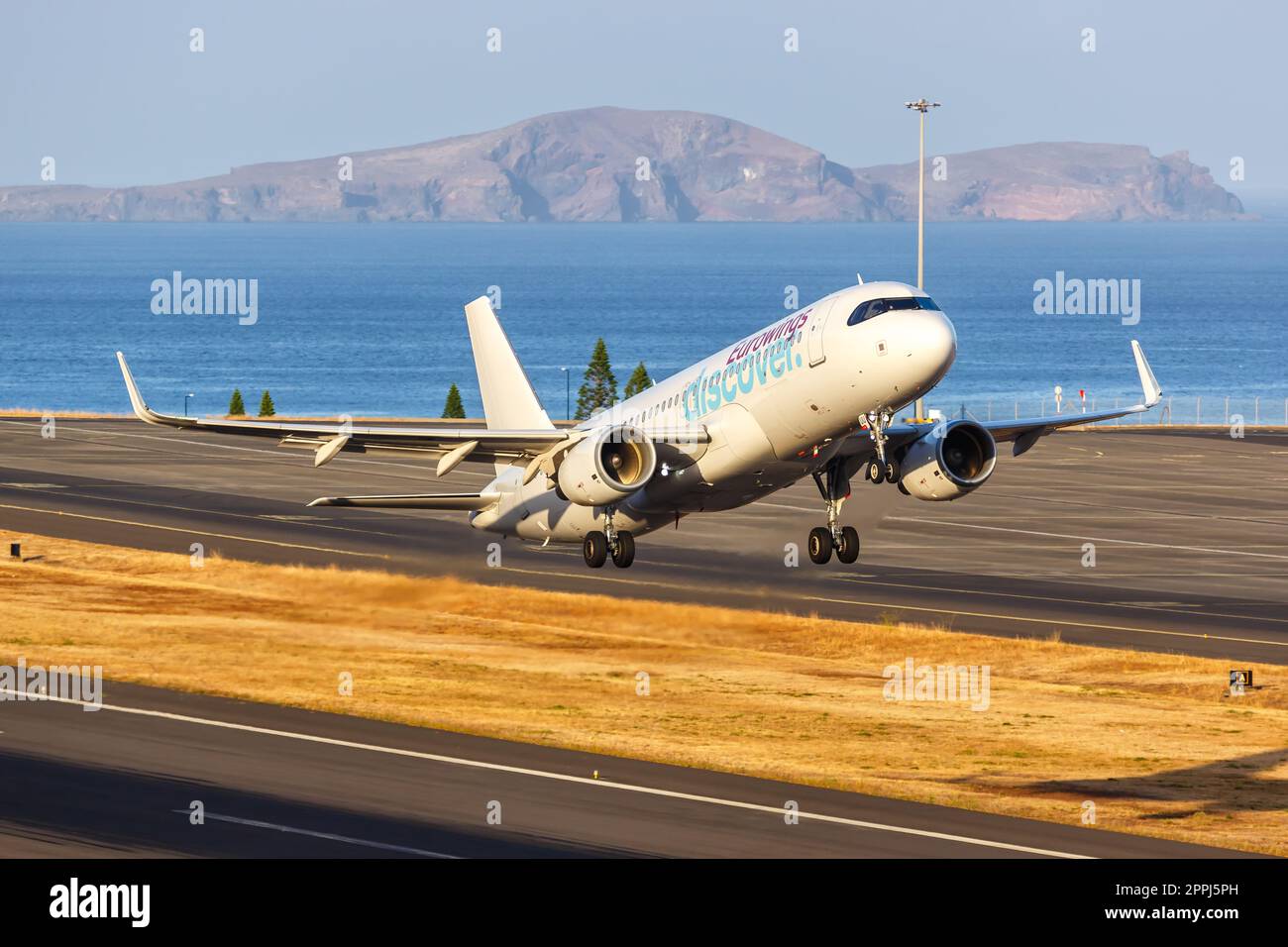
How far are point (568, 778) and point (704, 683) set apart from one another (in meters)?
14.6

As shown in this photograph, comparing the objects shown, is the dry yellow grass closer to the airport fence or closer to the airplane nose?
the airplane nose

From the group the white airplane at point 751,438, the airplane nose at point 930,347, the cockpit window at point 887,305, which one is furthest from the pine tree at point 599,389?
the airplane nose at point 930,347

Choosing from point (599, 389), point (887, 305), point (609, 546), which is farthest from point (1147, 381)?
point (599, 389)

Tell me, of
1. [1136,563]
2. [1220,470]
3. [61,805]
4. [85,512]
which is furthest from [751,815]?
[1220,470]

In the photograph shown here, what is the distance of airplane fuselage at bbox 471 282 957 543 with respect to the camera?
4362 centimetres

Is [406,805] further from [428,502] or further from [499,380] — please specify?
[499,380]

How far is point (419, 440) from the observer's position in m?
52.6

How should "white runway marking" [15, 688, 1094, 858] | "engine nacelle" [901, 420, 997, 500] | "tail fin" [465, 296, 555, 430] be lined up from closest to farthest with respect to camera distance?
"white runway marking" [15, 688, 1094, 858], "engine nacelle" [901, 420, 997, 500], "tail fin" [465, 296, 555, 430]

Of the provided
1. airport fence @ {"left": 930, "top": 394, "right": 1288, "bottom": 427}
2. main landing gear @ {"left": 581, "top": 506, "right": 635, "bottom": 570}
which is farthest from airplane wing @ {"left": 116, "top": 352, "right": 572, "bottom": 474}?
airport fence @ {"left": 930, "top": 394, "right": 1288, "bottom": 427}

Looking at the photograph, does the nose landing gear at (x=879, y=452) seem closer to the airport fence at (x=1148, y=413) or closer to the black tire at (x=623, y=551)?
the black tire at (x=623, y=551)

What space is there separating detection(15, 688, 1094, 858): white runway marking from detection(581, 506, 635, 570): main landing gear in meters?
7.40

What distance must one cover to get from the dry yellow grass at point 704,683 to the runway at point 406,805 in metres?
2.31

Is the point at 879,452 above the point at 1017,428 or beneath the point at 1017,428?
beneath
